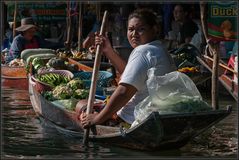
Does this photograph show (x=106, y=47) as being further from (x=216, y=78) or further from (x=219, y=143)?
(x=216, y=78)

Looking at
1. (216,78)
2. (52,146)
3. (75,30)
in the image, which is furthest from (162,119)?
(75,30)

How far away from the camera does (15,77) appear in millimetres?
11883

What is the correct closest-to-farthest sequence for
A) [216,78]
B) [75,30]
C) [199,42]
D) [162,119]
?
[162,119], [216,78], [199,42], [75,30]

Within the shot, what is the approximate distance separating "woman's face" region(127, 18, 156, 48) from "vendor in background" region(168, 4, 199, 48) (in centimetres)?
829

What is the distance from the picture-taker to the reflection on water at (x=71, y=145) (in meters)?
6.12

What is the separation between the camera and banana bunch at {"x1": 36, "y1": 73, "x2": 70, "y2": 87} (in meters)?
8.29

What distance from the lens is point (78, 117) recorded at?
645 cm

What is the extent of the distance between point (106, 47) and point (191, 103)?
956mm

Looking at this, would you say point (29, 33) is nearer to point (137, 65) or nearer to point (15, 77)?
point (15, 77)

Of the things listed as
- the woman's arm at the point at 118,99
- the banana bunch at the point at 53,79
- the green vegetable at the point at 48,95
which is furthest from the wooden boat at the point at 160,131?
the banana bunch at the point at 53,79

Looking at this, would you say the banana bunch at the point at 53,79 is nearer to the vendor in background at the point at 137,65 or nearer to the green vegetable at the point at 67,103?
the green vegetable at the point at 67,103

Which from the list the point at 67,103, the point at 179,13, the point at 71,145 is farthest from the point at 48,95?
the point at 179,13

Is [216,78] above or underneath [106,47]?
underneath

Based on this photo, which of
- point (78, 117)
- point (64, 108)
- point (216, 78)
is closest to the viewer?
point (78, 117)
